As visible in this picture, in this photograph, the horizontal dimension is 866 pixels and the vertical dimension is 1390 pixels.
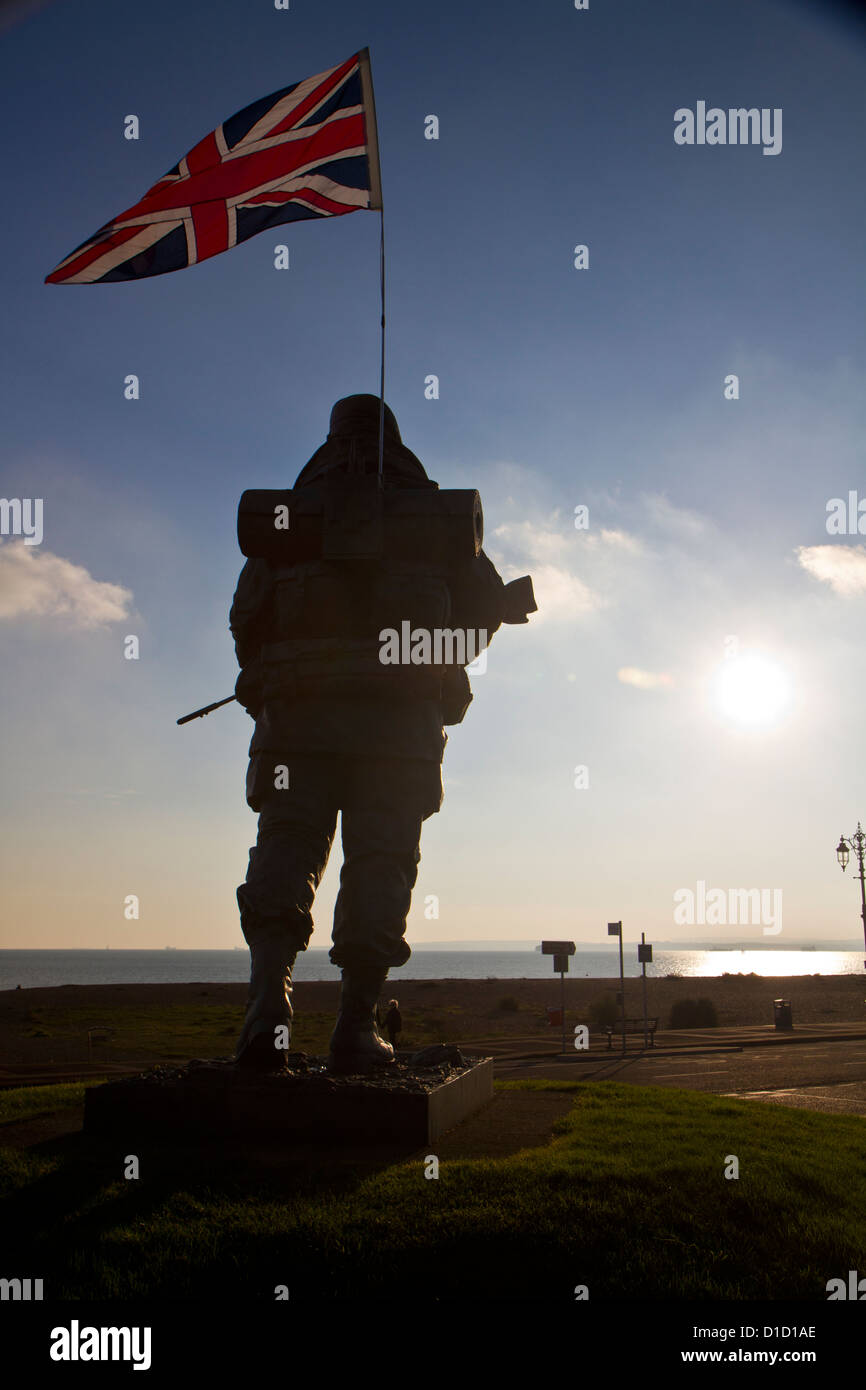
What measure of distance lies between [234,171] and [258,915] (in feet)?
19.8

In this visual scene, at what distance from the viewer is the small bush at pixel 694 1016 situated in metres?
26.6

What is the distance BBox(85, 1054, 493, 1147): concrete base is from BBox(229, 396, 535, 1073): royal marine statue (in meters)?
1.00

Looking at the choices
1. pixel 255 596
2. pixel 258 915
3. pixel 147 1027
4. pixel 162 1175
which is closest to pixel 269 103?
pixel 255 596

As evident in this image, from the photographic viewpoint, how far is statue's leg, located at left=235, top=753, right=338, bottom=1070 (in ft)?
19.2

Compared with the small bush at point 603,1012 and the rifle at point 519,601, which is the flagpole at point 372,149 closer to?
the rifle at point 519,601

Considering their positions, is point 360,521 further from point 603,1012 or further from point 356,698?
point 603,1012

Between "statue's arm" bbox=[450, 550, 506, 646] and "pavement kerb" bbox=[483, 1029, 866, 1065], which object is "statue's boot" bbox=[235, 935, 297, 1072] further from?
"pavement kerb" bbox=[483, 1029, 866, 1065]

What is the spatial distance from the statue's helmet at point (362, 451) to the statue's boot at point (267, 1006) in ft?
11.5

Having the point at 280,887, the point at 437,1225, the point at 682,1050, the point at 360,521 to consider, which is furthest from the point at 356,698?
the point at 682,1050

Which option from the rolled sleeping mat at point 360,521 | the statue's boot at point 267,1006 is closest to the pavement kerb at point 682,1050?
the statue's boot at point 267,1006

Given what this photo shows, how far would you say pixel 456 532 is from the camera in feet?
21.5
